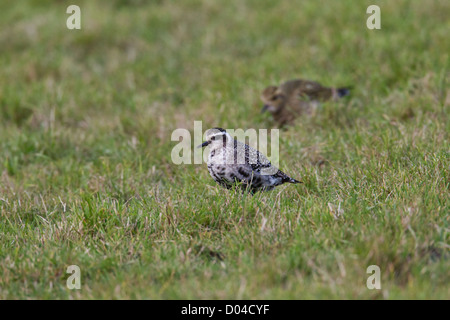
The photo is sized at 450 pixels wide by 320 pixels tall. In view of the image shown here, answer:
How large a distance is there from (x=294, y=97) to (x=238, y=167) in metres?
3.25

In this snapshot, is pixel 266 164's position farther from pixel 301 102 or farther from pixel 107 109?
pixel 107 109

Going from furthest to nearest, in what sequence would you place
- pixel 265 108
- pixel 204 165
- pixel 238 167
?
pixel 265 108 → pixel 204 165 → pixel 238 167

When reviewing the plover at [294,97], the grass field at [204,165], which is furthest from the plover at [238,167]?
the plover at [294,97]

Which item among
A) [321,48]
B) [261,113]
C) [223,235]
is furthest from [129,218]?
[321,48]

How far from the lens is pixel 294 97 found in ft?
28.5

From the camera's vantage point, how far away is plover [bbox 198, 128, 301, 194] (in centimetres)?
575

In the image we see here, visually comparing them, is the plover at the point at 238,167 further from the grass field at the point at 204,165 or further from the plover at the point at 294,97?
the plover at the point at 294,97

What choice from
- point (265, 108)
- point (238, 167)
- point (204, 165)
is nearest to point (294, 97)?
point (265, 108)

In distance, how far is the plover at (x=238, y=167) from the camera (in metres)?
5.75

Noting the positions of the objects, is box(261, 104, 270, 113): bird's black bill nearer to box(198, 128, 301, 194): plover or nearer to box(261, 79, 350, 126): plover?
box(261, 79, 350, 126): plover

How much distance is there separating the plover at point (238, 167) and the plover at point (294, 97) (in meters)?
2.61

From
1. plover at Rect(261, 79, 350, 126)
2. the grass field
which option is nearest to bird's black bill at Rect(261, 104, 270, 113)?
plover at Rect(261, 79, 350, 126)

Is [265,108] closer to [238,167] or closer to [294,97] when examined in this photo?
[294,97]
